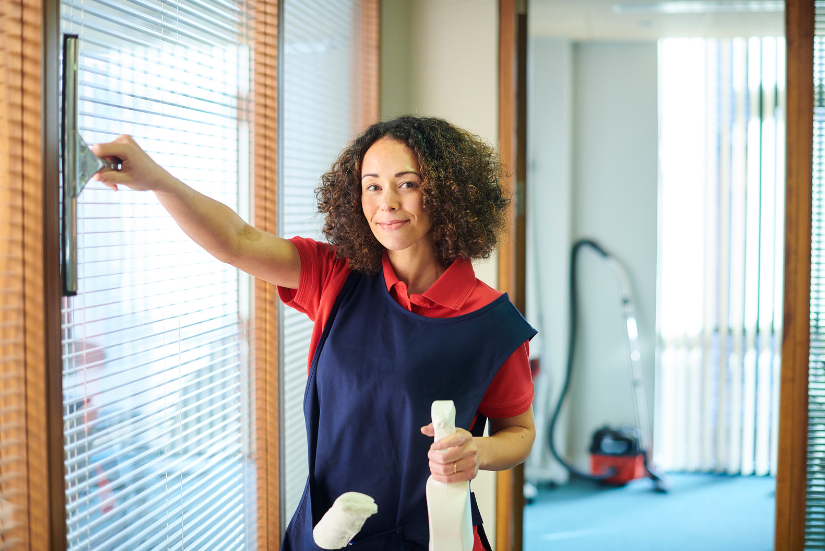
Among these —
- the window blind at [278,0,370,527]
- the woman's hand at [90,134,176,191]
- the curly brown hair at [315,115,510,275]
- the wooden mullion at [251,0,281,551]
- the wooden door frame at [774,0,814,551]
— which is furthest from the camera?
the wooden door frame at [774,0,814,551]

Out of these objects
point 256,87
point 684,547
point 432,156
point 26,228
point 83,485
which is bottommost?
point 684,547

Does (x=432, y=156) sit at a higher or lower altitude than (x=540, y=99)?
lower

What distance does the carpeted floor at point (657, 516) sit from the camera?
2.88 meters

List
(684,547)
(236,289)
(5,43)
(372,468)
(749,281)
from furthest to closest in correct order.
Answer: (749,281) < (684,547) < (236,289) < (372,468) < (5,43)

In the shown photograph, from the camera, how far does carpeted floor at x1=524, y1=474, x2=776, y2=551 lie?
9.46ft

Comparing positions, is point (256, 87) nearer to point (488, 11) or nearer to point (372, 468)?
point (372, 468)

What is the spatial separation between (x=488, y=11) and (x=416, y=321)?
5.55 feet

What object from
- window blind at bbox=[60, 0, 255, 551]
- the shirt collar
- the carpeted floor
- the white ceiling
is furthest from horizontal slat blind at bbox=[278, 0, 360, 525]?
the carpeted floor

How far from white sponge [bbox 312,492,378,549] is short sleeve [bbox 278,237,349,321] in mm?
359

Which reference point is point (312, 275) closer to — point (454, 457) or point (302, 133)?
point (454, 457)

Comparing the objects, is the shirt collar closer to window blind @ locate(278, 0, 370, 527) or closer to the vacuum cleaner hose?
window blind @ locate(278, 0, 370, 527)

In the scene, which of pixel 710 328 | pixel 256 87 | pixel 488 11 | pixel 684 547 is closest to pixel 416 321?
pixel 256 87

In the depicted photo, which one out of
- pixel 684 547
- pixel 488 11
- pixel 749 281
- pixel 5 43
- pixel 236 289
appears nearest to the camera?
pixel 5 43

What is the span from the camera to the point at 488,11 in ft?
7.92
